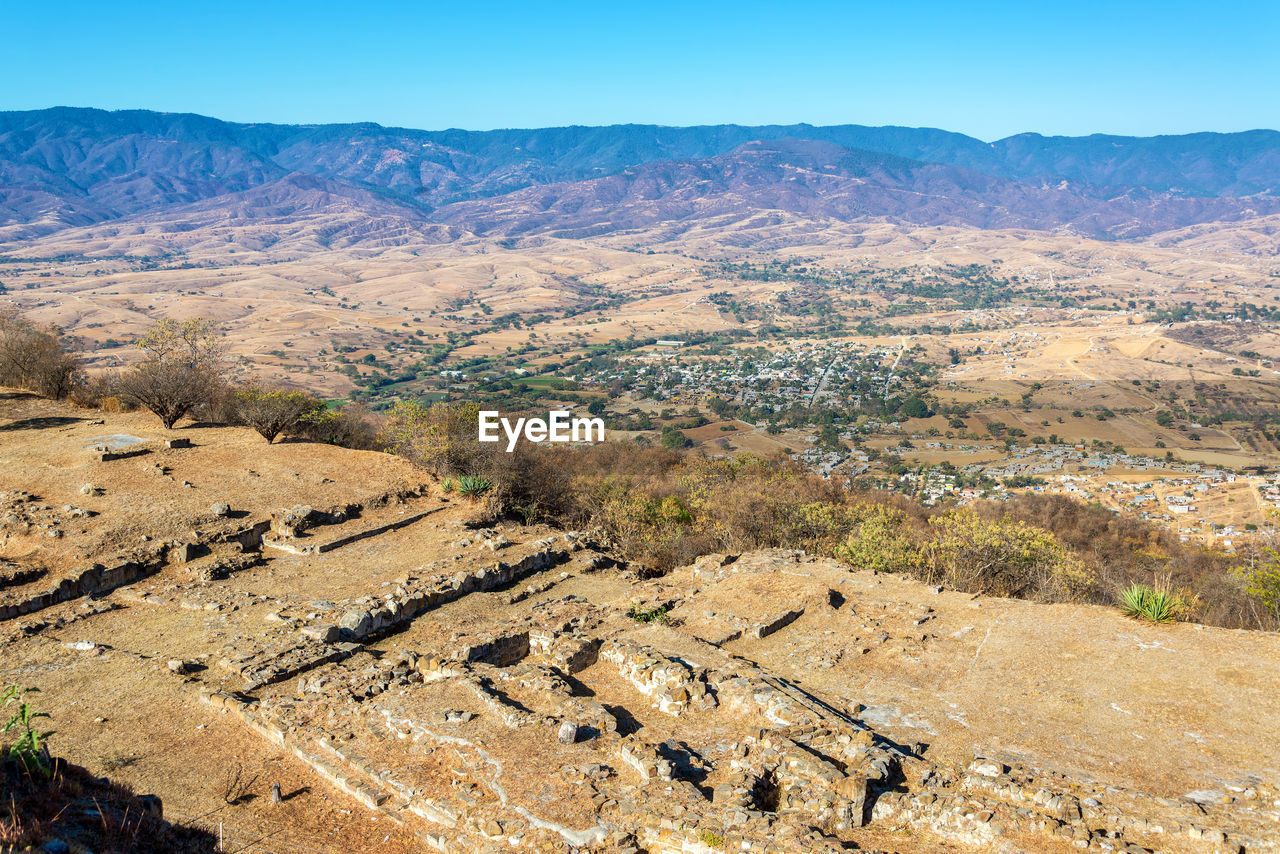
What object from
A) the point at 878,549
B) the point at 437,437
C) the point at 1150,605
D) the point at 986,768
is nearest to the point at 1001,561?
the point at 878,549

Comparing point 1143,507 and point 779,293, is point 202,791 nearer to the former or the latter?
point 1143,507

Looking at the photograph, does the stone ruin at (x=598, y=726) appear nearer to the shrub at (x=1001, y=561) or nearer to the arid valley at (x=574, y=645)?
the arid valley at (x=574, y=645)

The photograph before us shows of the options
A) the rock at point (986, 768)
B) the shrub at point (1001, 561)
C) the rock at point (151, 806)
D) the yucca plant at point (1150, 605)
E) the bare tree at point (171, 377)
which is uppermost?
the bare tree at point (171, 377)

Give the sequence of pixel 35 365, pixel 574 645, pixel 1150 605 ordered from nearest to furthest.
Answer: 1. pixel 574 645
2. pixel 1150 605
3. pixel 35 365

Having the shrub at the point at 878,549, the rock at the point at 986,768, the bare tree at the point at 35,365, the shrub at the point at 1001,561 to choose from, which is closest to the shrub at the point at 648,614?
the shrub at the point at 878,549

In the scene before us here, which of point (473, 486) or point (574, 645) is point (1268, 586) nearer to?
point (574, 645)

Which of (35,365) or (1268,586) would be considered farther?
→ (35,365)
